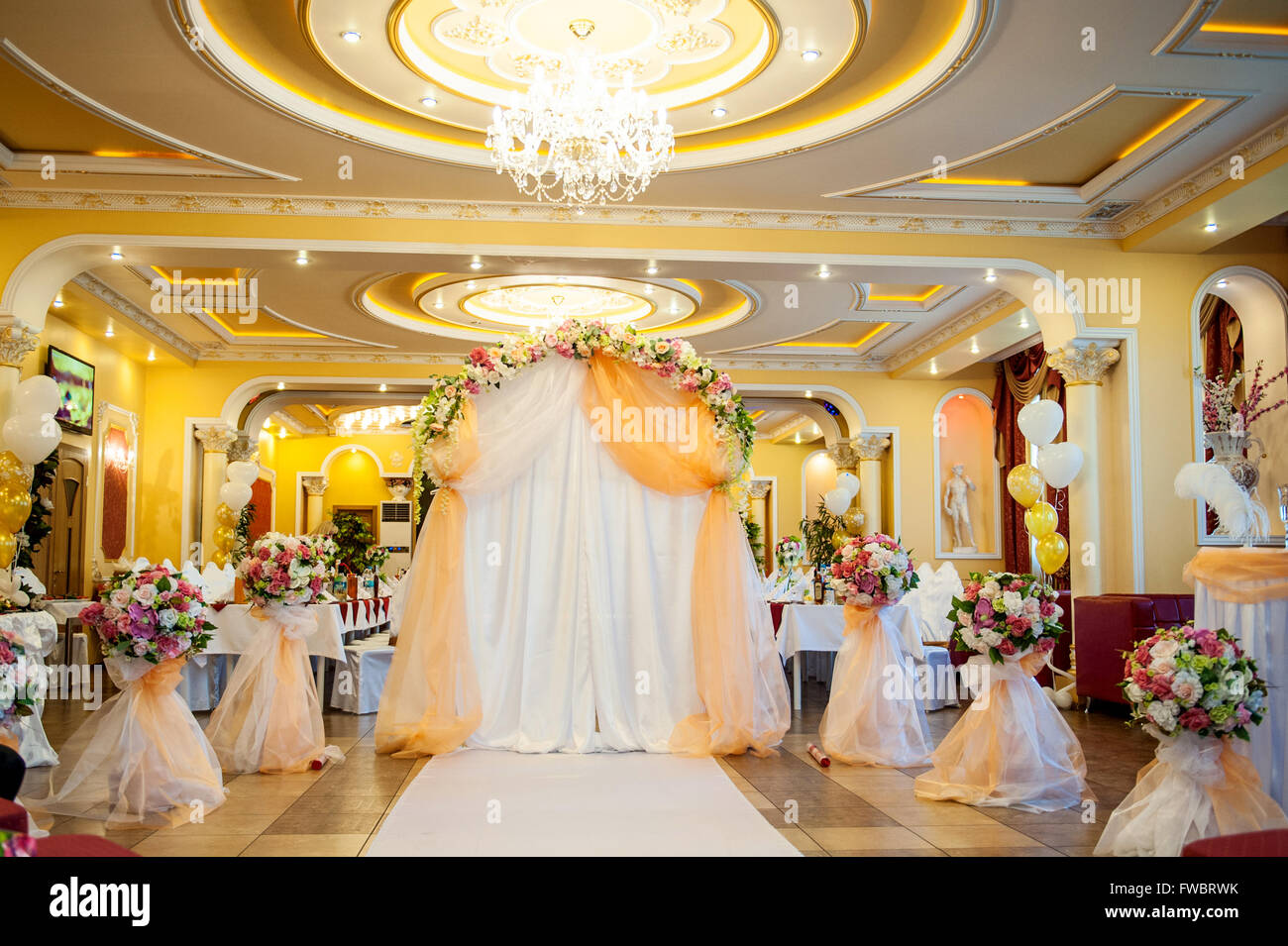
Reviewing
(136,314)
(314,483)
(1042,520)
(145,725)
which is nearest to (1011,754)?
(1042,520)

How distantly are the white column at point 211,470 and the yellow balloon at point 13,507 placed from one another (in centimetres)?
589

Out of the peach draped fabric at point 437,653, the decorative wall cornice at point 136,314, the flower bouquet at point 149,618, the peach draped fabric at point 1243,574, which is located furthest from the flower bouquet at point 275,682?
the decorative wall cornice at point 136,314

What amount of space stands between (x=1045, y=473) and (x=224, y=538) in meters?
Answer: 10.6

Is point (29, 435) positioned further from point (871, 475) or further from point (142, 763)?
point (871, 475)

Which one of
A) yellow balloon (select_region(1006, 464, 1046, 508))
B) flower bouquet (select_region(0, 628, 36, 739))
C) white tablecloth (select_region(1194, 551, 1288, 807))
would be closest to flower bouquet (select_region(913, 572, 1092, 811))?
white tablecloth (select_region(1194, 551, 1288, 807))

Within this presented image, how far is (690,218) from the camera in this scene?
8.25m

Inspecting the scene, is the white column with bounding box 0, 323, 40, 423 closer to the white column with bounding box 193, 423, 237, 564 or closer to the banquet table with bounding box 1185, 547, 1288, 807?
the white column with bounding box 193, 423, 237, 564

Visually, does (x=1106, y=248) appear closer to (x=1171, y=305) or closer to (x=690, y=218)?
(x=1171, y=305)

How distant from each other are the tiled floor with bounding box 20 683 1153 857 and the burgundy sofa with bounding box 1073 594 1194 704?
4.09 feet

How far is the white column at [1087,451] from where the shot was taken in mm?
8445

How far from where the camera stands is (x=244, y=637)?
7.71 meters

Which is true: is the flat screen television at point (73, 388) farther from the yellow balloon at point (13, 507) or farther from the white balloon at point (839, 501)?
the white balloon at point (839, 501)

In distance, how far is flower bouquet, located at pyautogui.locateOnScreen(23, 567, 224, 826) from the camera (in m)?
4.68
